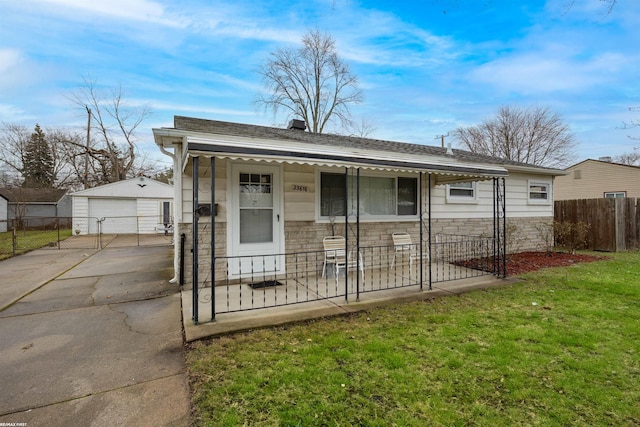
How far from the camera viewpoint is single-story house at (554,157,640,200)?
17.2m

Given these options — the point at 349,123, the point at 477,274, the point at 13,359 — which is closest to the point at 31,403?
the point at 13,359

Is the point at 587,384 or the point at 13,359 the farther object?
the point at 13,359

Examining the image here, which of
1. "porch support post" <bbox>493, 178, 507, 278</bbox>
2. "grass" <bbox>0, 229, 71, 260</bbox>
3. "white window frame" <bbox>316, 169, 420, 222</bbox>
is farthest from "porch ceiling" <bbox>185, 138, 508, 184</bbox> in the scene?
"grass" <bbox>0, 229, 71, 260</bbox>

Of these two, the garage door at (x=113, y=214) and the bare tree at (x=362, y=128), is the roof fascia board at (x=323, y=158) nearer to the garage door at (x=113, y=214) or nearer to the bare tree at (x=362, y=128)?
the garage door at (x=113, y=214)

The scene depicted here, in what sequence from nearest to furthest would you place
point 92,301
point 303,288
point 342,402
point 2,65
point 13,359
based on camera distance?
1. point 342,402
2. point 13,359
3. point 92,301
4. point 303,288
5. point 2,65

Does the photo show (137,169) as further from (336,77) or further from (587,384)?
(587,384)

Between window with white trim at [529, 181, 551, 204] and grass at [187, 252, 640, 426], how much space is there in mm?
6402

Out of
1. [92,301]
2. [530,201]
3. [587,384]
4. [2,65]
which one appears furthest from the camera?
[2,65]

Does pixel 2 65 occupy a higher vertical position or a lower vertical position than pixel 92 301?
higher

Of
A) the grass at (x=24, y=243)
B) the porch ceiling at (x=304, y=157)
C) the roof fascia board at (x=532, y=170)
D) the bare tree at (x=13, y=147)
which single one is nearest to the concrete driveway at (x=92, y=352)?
the porch ceiling at (x=304, y=157)

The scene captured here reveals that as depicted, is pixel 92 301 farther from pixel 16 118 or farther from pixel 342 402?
pixel 16 118

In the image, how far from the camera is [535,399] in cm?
231

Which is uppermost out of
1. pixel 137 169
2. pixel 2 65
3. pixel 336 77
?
pixel 336 77

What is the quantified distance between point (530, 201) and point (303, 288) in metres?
8.88
